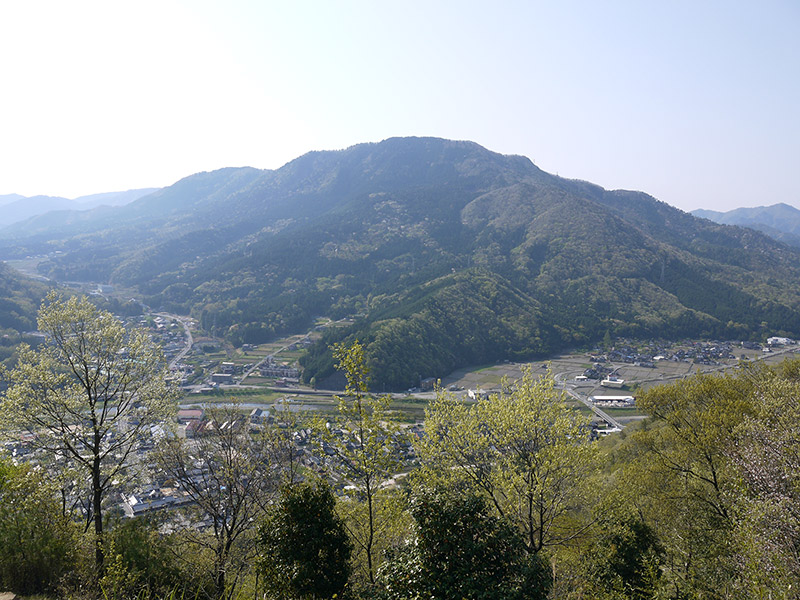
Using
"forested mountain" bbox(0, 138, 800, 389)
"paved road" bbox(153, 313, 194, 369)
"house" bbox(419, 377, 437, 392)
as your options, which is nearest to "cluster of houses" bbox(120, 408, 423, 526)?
"forested mountain" bbox(0, 138, 800, 389)

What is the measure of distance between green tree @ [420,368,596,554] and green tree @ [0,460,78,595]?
11.1 metres

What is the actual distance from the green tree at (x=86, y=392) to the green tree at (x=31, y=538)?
36.3 inches

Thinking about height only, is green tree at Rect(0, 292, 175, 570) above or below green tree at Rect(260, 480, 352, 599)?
above

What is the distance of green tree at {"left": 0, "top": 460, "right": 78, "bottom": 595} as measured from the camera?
1101 centimetres

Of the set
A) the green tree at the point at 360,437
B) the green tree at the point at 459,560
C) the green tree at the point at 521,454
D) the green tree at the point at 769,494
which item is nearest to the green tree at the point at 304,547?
the green tree at the point at 360,437

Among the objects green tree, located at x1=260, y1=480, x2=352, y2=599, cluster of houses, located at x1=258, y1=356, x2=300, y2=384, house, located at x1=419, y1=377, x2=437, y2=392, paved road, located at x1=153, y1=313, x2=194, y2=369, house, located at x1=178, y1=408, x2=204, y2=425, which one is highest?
green tree, located at x1=260, y1=480, x2=352, y2=599

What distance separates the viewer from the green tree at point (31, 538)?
1101 cm

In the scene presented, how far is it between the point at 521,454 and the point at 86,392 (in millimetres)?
15249

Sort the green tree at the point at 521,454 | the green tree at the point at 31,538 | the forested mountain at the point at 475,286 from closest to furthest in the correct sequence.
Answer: the green tree at the point at 31,538, the green tree at the point at 521,454, the forested mountain at the point at 475,286

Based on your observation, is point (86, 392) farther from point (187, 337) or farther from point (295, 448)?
point (187, 337)

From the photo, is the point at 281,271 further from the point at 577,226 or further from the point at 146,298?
the point at 577,226

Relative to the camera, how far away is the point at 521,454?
541 inches

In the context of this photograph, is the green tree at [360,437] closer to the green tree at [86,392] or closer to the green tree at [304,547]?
the green tree at [304,547]

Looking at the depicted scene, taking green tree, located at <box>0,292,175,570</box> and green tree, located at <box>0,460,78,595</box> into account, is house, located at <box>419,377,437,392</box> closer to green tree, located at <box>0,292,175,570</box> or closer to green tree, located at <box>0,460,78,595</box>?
green tree, located at <box>0,292,175,570</box>
